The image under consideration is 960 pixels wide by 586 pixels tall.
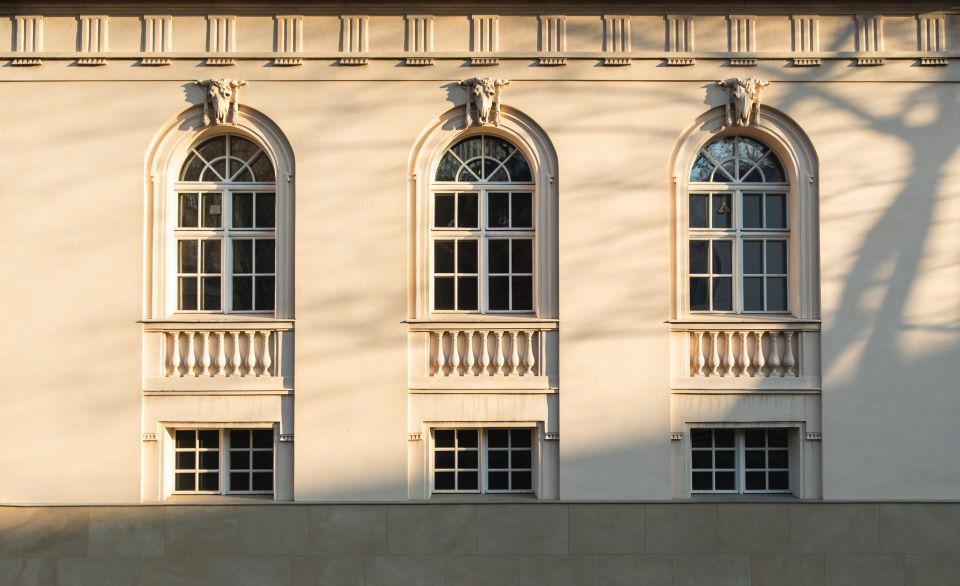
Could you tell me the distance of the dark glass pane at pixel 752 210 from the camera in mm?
11633

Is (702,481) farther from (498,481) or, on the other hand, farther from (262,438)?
(262,438)

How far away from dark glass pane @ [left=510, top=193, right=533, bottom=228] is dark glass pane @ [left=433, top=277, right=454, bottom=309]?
1.12m

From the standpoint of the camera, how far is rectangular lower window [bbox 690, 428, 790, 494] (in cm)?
1152

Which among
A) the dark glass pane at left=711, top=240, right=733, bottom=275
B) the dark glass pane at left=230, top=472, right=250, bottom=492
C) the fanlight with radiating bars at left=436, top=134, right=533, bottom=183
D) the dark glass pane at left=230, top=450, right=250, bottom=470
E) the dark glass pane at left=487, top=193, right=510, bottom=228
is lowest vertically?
the dark glass pane at left=230, top=472, right=250, bottom=492

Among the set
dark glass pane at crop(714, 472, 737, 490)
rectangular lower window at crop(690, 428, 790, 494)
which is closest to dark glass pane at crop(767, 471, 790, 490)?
rectangular lower window at crop(690, 428, 790, 494)

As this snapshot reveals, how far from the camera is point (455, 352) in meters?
11.2

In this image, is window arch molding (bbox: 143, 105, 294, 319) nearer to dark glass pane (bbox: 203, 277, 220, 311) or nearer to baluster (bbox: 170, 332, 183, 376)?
baluster (bbox: 170, 332, 183, 376)

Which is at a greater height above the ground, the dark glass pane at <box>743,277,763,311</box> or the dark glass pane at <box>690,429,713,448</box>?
the dark glass pane at <box>743,277,763,311</box>

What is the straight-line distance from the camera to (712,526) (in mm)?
11078

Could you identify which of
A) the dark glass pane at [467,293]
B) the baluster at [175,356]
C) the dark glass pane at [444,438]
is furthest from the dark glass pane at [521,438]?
the baluster at [175,356]

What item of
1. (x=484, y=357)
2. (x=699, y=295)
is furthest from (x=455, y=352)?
(x=699, y=295)

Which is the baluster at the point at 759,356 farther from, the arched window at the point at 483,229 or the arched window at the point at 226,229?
the arched window at the point at 226,229

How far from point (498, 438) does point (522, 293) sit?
1.90 metres

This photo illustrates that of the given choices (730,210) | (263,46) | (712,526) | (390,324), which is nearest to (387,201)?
(390,324)
